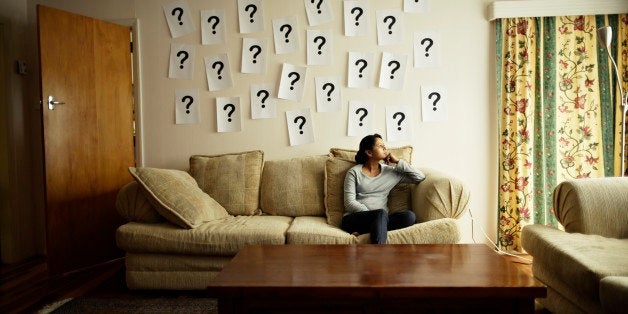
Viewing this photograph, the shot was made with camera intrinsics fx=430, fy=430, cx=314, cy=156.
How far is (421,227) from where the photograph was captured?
7.61 ft

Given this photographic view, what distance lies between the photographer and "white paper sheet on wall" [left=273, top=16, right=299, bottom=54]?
3.32 m

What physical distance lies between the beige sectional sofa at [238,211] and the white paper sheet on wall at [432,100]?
0.44 metres

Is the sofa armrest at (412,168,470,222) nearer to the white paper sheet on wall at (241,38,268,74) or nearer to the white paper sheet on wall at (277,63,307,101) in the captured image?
the white paper sheet on wall at (277,63,307,101)

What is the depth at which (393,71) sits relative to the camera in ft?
10.8

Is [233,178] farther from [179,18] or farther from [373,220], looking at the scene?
[179,18]

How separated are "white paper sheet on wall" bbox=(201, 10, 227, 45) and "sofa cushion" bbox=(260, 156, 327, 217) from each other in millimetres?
1136

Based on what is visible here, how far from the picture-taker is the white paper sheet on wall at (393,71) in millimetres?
3283

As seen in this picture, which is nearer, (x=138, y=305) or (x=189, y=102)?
(x=138, y=305)

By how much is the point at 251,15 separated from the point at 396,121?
1389 millimetres

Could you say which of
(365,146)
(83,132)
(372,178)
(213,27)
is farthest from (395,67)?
(83,132)

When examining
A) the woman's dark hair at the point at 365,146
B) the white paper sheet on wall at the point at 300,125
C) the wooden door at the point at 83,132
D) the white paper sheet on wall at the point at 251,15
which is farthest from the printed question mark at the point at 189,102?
the woman's dark hair at the point at 365,146

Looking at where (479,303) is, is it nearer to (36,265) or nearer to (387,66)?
(387,66)

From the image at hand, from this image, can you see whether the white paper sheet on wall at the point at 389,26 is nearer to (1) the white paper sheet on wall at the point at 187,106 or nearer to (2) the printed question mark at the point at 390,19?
(2) the printed question mark at the point at 390,19

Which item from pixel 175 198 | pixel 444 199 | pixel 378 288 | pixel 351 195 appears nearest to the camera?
pixel 378 288
